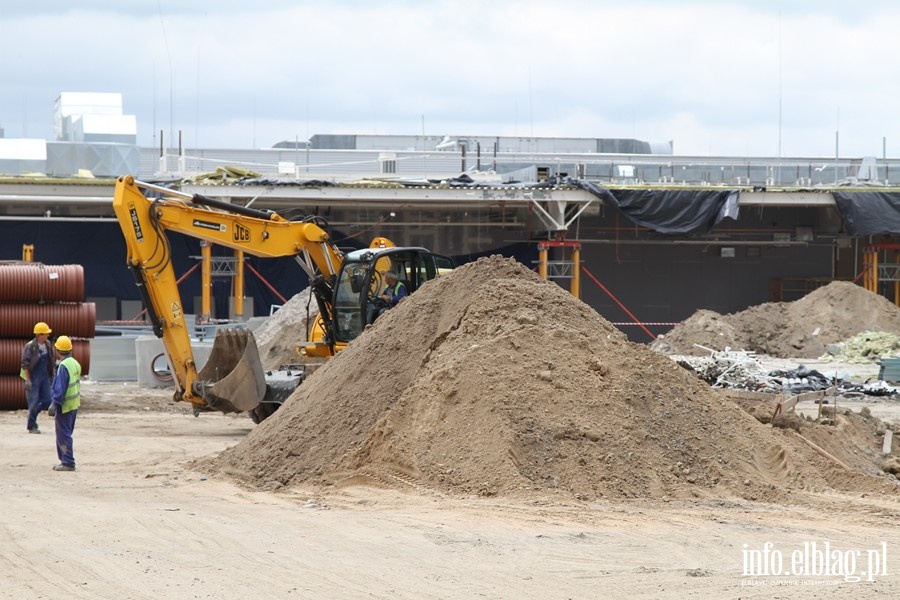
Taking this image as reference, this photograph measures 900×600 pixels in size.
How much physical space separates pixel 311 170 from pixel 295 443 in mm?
27135

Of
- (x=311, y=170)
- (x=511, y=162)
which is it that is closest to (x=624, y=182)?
(x=511, y=162)

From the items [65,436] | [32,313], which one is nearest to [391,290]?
[65,436]

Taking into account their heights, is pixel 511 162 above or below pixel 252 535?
above

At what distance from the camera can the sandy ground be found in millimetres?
8383

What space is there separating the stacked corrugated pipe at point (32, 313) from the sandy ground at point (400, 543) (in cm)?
801

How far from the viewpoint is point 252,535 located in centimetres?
→ 1009

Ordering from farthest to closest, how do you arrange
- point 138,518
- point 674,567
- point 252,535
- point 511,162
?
point 511,162
point 138,518
point 252,535
point 674,567

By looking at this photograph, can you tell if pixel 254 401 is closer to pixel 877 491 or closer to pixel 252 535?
pixel 252 535

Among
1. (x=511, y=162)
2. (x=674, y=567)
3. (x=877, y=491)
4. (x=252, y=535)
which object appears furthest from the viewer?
(x=511, y=162)

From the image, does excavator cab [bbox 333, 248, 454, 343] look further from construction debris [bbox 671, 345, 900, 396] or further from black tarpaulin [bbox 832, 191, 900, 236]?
black tarpaulin [bbox 832, 191, 900, 236]

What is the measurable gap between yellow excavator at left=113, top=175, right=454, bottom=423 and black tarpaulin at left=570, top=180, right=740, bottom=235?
17.2 m

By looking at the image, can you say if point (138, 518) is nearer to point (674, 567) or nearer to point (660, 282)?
point (674, 567)

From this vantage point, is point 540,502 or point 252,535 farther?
point 540,502

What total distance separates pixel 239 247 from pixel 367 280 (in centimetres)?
A: 222
